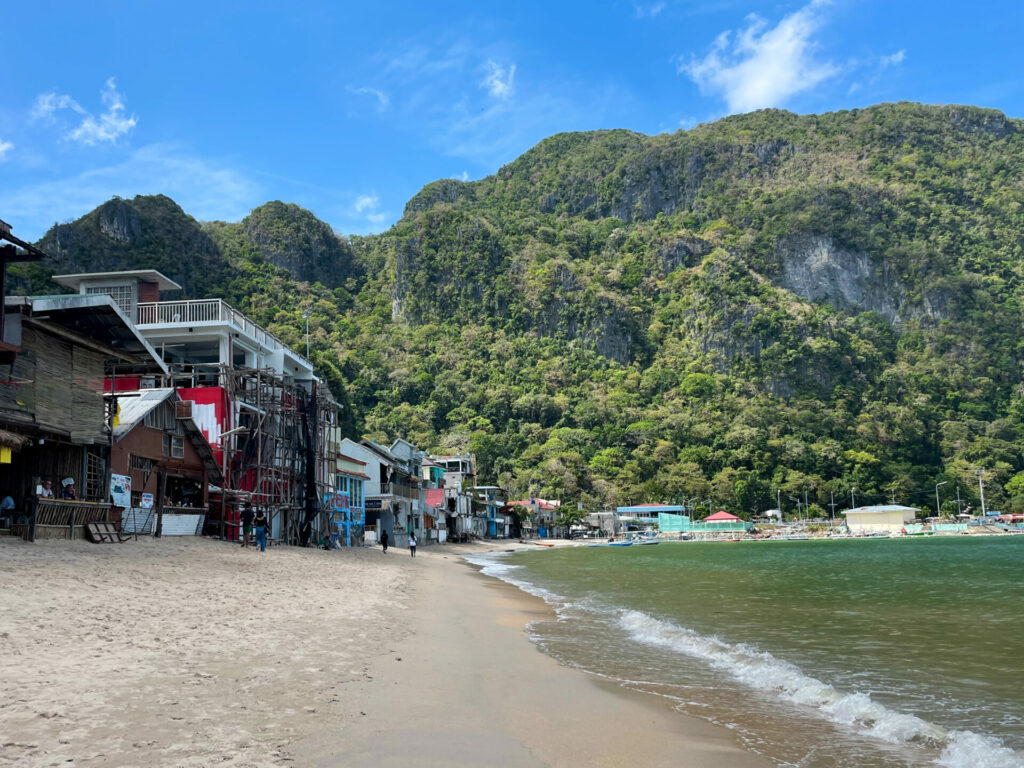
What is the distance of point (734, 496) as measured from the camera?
436 feet

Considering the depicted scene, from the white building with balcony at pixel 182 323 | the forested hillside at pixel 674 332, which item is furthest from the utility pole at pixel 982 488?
the white building with balcony at pixel 182 323

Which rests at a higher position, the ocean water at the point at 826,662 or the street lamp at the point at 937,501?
the ocean water at the point at 826,662

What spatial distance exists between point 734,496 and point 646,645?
409 ft

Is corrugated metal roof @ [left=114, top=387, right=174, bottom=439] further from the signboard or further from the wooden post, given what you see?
the signboard

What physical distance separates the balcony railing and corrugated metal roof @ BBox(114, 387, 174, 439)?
8160 millimetres

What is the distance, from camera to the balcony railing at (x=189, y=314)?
34594mm

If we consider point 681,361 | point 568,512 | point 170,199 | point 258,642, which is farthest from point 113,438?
point 681,361

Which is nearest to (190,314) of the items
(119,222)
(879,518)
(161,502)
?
(161,502)

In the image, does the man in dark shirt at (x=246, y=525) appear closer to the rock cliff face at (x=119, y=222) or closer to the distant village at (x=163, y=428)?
the distant village at (x=163, y=428)

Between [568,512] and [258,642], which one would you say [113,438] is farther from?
[568,512]

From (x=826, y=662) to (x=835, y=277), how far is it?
18797 cm

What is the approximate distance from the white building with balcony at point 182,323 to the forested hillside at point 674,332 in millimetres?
74416

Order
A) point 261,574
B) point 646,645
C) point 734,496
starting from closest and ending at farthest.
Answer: point 646,645
point 261,574
point 734,496

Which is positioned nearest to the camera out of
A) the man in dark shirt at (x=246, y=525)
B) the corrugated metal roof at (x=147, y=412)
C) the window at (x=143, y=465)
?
the corrugated metal roof at (x=147, y=412)
